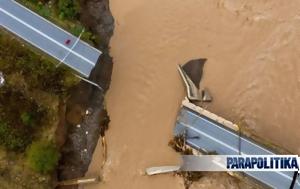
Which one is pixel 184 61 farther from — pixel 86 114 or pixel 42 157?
pixel 42 157

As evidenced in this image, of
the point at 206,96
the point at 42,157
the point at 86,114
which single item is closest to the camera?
the point at 42,157

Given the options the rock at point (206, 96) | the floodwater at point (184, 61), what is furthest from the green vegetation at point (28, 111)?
the rock at point (206, 96)

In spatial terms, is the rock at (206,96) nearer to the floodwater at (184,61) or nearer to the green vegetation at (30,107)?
the floodwater at (184,61)

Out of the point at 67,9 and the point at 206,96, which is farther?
the point at 206,96

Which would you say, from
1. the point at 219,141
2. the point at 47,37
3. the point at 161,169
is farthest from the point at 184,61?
the point at 47,37

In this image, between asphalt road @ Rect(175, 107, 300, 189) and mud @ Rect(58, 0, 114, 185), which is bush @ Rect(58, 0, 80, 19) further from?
asphalt road @ Rect(175, 107, 300, 189)
